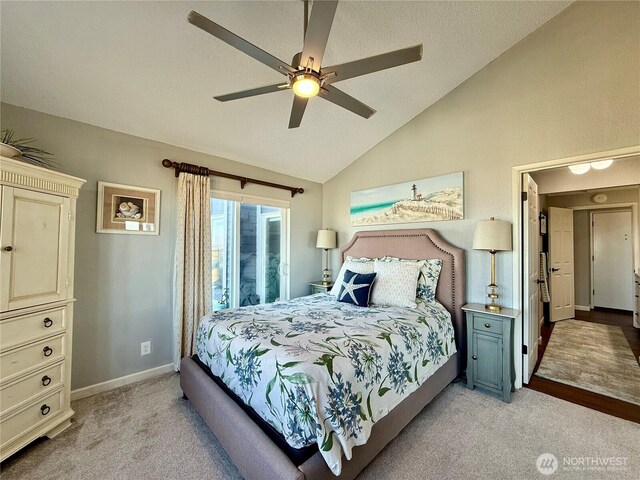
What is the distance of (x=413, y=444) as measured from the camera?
178 centimetres

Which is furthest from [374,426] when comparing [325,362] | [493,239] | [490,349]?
[493,239]

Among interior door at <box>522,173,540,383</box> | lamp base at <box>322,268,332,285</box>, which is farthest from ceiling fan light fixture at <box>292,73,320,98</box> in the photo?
lamp base at <box>322,268,332,285</box>

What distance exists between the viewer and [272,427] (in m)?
1.42

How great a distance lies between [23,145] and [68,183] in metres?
0.67

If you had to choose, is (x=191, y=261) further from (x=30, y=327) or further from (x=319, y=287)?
(x=319, y=287)

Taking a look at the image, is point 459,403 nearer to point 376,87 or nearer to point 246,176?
point 376,87

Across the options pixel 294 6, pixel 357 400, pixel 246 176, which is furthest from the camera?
pixel 246 176

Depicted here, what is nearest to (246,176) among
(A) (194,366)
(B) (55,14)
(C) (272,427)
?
(B) (55,14)

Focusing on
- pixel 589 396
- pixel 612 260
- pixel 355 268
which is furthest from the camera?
pixel 612 260

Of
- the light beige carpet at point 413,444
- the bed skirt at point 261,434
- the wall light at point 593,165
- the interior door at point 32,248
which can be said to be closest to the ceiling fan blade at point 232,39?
the interior door at point 32,248

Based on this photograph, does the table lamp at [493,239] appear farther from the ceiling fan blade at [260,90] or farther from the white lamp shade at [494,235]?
the ceiling fan blade at [260,90]

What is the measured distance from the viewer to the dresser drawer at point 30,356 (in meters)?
1.63

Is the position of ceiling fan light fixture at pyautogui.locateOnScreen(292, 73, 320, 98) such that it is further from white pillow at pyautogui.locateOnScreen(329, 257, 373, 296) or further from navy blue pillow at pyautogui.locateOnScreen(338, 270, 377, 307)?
white pillow at pyautogui.locateOnScreen(329, 257, 373, 296)

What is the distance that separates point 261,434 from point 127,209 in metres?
2.42
